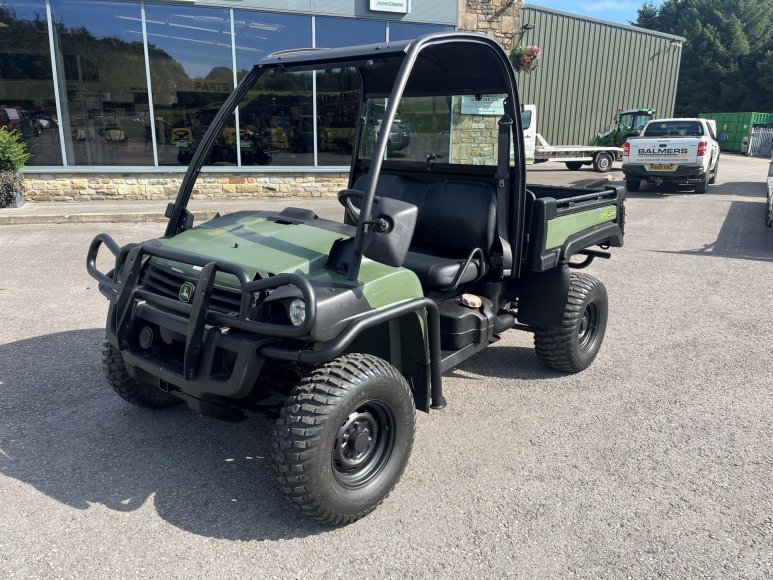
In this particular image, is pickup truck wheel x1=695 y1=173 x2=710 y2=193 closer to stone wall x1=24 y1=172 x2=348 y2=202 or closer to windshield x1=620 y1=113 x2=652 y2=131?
windshield x1=620 y1=113 x2=652 y2=131

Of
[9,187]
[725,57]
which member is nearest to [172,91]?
[9,187]

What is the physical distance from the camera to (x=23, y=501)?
2865 mm

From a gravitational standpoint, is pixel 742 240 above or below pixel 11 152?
below

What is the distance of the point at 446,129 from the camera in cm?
413

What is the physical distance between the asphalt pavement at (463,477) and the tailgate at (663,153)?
9.72 meters

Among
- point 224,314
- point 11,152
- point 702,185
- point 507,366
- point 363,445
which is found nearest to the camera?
point 224,314

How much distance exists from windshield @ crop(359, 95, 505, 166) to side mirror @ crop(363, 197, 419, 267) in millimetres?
1432

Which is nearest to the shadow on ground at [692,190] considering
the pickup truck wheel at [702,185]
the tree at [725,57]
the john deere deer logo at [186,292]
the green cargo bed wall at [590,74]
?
the pickup truck wheel at [702,185]

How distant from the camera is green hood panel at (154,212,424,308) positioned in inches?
110

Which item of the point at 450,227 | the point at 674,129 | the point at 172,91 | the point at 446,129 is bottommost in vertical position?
the point at 450,227

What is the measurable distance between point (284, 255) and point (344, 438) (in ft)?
2.93

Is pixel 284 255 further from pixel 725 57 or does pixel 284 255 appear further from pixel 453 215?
pixel 725 57

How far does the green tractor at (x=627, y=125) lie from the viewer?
873 inches

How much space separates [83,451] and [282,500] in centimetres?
118
